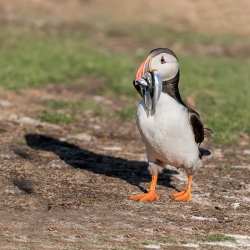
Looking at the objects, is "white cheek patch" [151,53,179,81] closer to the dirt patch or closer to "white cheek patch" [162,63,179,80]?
"white cheek patch" [162,63,179,80]

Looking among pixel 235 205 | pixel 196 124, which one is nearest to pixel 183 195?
pixel 235 205

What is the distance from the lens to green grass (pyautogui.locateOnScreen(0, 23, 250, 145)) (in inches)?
447

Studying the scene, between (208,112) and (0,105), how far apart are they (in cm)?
342

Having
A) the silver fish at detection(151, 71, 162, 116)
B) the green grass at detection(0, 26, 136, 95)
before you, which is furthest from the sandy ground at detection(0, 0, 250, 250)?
the silver fish at detection(151, 71, 162, 116)

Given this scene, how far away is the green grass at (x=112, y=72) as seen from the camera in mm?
11344

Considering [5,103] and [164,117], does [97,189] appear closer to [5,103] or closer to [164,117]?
[164,117]

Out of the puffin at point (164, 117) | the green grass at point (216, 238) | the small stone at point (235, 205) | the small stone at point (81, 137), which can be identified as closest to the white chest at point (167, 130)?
the puffin at point (164, 117)

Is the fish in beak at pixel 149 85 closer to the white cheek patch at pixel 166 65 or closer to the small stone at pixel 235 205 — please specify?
the white cheek patch at pixel 166 65

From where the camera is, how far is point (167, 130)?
6668 millimetres

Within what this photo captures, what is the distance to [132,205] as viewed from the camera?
6.70 m

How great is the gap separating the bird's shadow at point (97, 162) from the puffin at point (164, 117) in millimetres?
628

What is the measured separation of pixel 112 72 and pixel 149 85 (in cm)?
761

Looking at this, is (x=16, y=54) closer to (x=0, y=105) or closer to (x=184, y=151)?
(x=0, y=105)

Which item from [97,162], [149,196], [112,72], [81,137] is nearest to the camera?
[149,196]
